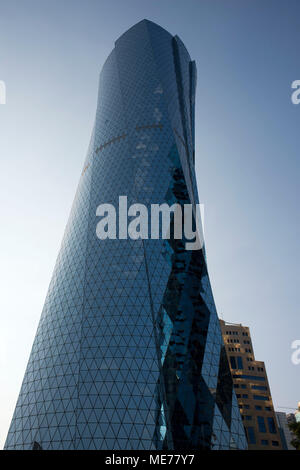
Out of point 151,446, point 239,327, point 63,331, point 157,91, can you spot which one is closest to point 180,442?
point 151,446

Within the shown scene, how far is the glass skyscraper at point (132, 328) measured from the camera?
34.3 m

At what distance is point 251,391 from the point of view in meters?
65.4

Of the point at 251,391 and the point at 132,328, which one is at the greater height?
the point at 251,391

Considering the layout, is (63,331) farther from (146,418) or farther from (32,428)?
(146,418)

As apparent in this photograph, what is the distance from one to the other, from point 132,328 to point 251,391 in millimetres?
38345

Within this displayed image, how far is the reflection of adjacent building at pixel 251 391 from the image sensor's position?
193ft

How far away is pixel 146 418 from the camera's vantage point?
33906 mm

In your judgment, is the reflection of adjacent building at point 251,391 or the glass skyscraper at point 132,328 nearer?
the glass skyscraper at point 132,328

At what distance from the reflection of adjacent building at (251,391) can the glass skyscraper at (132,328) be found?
1125 inches

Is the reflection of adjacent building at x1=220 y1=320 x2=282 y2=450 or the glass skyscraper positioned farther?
the reflection of adjacent building at x1=220 y1=320 x2=282 y2=450

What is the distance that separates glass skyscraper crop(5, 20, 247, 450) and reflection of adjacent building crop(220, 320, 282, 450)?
28573 mm

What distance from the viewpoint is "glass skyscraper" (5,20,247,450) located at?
112ft

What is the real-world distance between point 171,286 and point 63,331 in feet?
47.4
